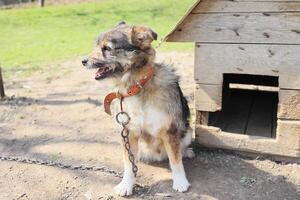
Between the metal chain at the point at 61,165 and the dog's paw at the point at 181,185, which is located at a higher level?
the dog's paw at the point at 181,185

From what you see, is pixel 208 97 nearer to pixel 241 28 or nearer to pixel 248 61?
pixel 248 61

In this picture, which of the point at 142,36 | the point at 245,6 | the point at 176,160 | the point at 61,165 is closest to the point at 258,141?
the point at 176,160

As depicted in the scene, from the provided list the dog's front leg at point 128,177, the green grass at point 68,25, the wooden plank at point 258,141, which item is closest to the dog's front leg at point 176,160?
the dog's front leg at point 128,177

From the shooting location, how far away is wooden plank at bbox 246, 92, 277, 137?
4.50 metres

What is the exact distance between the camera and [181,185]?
3.62 metres

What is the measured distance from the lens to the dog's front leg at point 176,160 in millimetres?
3516

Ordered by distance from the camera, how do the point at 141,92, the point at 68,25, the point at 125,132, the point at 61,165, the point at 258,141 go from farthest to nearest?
the point at 68,25 < the point at 61,165 < the point at 258,141 < the point at 125,132 < the point at 141,92

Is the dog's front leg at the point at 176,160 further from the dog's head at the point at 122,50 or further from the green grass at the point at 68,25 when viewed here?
the green grass at the point at 68,25

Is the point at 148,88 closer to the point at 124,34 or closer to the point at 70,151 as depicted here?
the point at 124,34

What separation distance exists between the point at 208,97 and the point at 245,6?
0.90 metres

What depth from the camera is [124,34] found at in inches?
130

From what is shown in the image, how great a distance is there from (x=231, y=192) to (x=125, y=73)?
133cm

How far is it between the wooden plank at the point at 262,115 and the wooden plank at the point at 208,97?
63 centimetres

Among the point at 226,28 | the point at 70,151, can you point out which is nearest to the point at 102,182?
the point at 70,151
